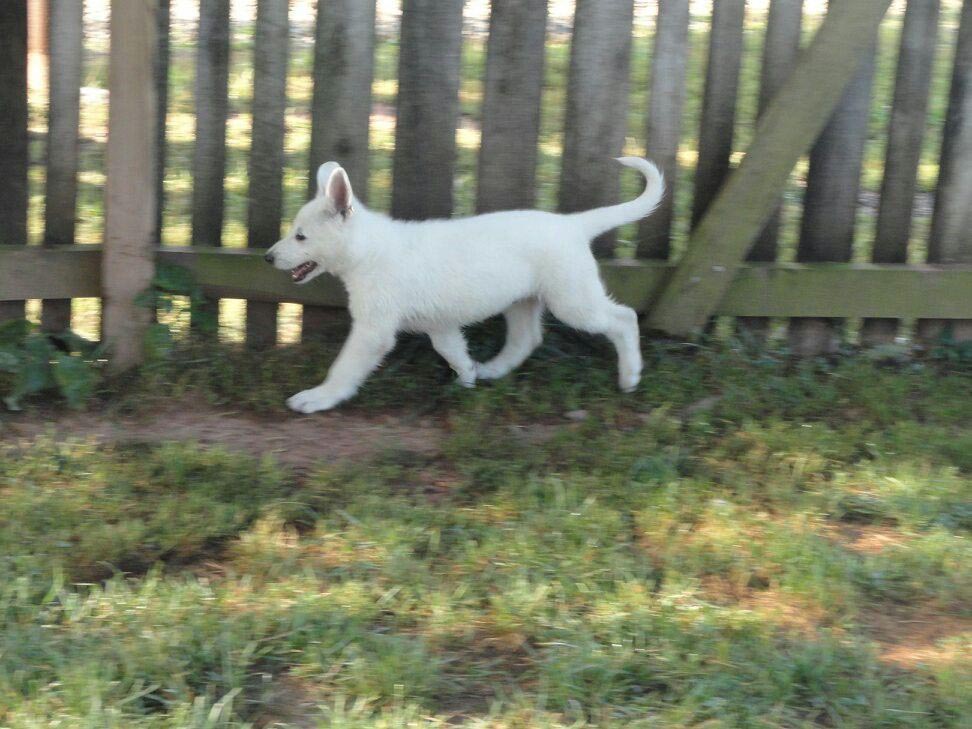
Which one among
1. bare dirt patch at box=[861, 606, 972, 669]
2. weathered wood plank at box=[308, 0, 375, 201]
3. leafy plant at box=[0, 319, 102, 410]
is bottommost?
bare dirt patch at box=[861, 606, 972, 669]

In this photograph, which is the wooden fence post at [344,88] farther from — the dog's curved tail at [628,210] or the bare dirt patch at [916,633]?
the bare dirt patch at [916,633]

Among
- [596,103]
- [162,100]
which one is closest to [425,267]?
[596,103]

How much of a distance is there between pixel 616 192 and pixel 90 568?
105 inches

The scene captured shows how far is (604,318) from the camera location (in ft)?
15.5

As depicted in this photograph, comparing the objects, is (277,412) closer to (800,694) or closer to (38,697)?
(38,697)

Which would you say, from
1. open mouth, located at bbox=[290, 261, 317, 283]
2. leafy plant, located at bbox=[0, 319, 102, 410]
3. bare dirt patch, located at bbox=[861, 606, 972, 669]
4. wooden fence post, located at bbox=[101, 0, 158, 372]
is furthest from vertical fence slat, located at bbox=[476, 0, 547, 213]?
bare dirt patch, located at bbox=[861, 606, 972, 669]

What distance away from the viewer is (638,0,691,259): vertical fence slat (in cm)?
488

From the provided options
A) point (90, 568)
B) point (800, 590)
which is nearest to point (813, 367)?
point (800, 590)

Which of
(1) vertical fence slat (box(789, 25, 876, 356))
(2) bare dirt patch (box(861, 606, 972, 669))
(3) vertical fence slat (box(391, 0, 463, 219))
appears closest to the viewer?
(2) bare dirt patch (box(861, 606, 972, 669))

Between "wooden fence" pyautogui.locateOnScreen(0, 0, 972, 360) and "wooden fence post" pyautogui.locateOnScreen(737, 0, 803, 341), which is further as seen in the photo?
"wooden fence post" pyautogui.locateOnScreen(737, 0, 803, 341)

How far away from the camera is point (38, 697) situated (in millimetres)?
2736

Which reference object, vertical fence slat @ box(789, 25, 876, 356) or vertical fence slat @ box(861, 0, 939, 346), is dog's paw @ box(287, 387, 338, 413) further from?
vertical fence slat @ box(861, 0, 939, 346)

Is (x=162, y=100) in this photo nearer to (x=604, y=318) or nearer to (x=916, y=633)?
(x=604, y=318)

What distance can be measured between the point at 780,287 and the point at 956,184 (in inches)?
34.5
